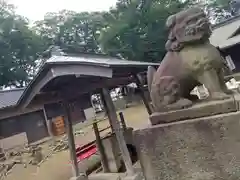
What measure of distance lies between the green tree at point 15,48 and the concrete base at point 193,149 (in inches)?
1081

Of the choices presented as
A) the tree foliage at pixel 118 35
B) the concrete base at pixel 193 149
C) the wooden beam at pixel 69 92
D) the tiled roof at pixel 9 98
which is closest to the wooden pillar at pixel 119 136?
the wooden beam at pixel 69 92

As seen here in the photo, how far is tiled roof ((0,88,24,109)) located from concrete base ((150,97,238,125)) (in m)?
15.4

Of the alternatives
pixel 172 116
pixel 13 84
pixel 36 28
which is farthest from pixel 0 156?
pixel 36 28

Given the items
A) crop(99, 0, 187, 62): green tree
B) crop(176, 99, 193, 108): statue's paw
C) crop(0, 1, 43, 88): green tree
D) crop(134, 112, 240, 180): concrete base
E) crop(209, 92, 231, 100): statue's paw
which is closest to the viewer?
crop(134, 112, 240, 180): concrete base

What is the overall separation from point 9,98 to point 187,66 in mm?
18523

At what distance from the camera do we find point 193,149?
2.50 metres

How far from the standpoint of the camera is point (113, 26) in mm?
26172

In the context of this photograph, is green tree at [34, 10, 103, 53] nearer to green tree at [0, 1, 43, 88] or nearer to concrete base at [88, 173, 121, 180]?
green tree at [0, 1, 43, 88]

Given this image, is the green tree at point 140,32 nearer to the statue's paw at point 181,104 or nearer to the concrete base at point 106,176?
the concrete base at point 106,176

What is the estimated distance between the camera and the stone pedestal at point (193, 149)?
238 cm

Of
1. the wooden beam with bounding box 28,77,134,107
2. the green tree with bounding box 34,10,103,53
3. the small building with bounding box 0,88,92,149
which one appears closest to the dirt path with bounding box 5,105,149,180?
the wooden beam with bounding box 28,77,134,107

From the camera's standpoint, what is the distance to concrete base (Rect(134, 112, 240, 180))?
7.79 feet

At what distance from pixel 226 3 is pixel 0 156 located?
94.3 feet

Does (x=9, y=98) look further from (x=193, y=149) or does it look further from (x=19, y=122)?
(x=193, y=149)
